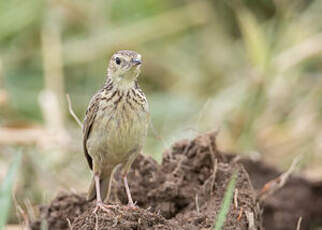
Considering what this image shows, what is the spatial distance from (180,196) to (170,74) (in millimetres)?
6454

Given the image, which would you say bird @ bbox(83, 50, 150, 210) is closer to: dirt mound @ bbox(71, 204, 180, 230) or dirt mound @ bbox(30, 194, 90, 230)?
dirt mound @ bbox(30, 194, 90, 230)

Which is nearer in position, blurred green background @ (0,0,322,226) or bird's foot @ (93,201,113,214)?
bird's foot @ (93,201,113,214)

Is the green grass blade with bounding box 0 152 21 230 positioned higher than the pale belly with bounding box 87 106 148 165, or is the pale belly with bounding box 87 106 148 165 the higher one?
the pale belly with bounding box 87 106 148 165

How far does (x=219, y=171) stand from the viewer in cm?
505

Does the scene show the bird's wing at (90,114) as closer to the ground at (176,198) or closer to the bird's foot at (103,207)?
the ground at (176,198)

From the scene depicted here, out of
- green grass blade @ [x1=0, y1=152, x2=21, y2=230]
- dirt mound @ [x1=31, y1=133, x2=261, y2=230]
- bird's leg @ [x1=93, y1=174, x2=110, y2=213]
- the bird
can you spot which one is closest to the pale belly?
the bird

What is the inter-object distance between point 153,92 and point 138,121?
6012 millimetres

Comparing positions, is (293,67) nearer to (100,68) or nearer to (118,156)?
(100,68)

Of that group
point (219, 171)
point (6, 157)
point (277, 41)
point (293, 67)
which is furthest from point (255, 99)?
point (219, 171)

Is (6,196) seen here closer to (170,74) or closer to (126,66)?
(126,66)

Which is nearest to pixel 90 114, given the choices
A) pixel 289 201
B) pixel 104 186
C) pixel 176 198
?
pixel 104 186

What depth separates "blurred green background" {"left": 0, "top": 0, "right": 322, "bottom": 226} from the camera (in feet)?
26.6

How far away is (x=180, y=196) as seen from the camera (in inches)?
200

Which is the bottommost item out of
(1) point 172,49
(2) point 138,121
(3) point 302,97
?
(2) point 138,121
